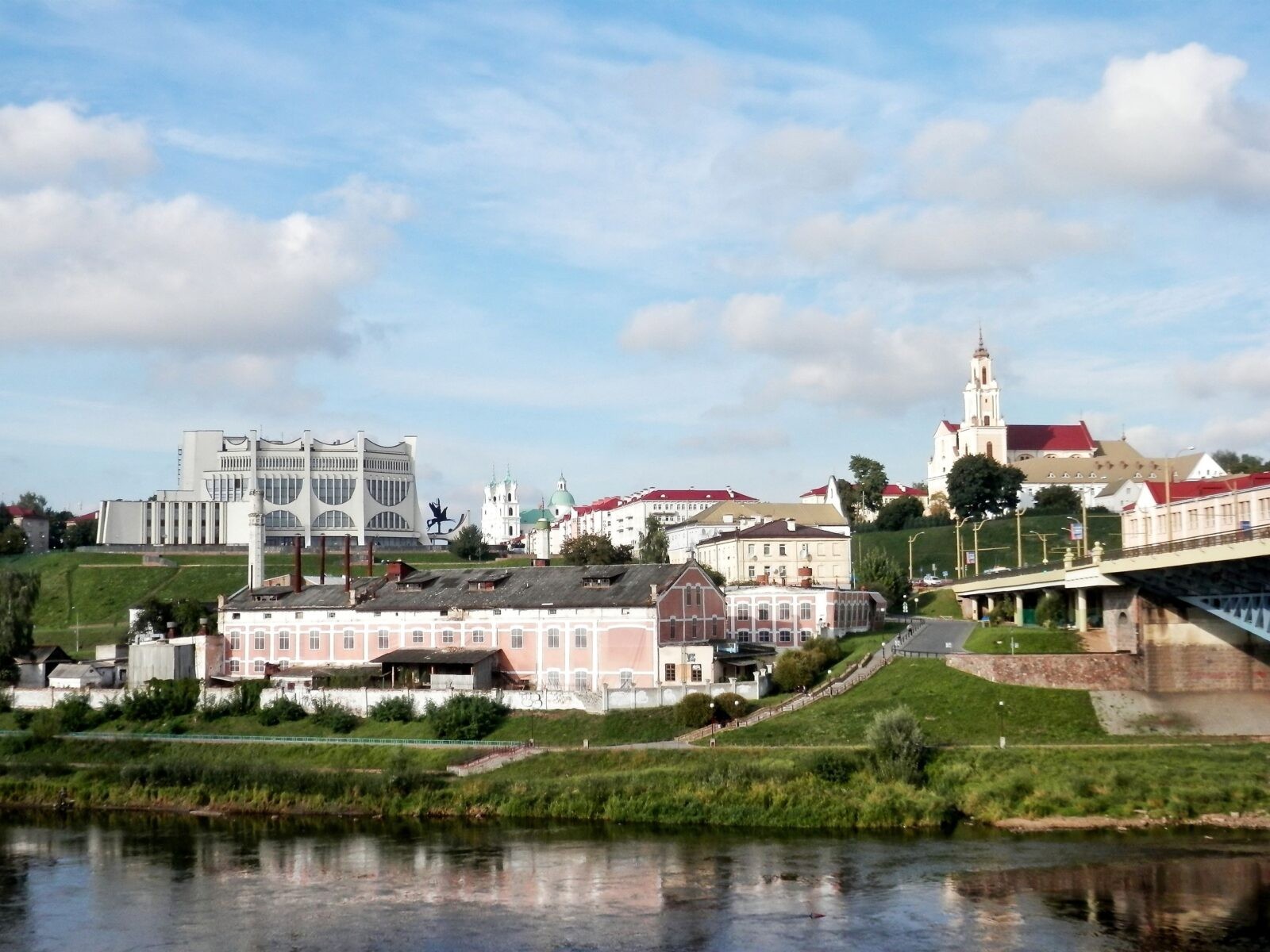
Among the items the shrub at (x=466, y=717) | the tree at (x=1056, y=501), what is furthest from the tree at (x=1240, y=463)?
the shrub at (x=466, y=717)

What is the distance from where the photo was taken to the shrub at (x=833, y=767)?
5606cm

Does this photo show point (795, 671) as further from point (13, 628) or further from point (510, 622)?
point (13, 628)

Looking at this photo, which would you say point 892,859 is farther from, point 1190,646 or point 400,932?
point 1190,646

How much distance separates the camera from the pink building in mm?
77688

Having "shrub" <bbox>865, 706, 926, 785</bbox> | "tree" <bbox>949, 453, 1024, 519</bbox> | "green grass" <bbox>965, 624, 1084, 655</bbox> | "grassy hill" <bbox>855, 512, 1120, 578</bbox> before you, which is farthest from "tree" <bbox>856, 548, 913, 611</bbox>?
"tree" <bbox>949, 453, 1024, 519</bbox>

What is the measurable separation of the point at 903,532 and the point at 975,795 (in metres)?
105

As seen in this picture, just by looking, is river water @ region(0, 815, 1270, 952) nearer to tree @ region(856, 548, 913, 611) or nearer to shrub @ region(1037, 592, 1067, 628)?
shrub @ region(1037, 592, 1067, 628)

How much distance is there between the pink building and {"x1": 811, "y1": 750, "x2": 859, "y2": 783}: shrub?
2001 centimetres

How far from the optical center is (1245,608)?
6088cm

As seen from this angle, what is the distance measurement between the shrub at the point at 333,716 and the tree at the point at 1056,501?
353 ft

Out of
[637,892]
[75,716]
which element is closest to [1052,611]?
[637,892]

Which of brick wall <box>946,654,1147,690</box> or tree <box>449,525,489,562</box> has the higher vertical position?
tree <box>449,525,489,562</box>

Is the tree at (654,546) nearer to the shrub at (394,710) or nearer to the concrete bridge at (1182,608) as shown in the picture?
the shrub at (394,710)

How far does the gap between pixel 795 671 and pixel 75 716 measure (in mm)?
41807
